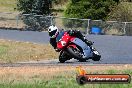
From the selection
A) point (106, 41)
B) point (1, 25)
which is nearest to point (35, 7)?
point (1, 25)

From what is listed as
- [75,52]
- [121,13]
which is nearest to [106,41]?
[121,13]

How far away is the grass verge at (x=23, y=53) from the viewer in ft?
85.0

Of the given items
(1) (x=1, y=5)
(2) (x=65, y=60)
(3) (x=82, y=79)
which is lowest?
(1) (x=1, y=5)

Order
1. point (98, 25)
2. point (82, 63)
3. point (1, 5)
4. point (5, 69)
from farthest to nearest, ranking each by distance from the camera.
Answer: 1. point (1, 5)
2. point (98, 25)
3. point (82, 63)
4. point (5, 69)

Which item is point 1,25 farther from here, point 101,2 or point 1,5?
point 1,5

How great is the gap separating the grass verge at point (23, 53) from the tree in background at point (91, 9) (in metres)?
Answer: 17.0

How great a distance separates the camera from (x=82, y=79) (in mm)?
9539

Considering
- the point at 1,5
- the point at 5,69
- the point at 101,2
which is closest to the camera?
the point at 5,69

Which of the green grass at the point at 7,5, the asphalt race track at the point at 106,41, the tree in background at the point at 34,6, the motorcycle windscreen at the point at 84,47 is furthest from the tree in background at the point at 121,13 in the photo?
the motorcycle windscreen at the point at 84,47

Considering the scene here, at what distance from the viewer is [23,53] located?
27.5 meters

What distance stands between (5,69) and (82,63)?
360 centimetres

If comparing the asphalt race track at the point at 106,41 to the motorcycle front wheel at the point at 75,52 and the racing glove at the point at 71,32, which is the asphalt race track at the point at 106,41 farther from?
the racing glove at the point at 71,32

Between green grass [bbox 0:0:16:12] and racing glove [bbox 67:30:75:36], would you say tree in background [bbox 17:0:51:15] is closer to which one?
green grass [bbox 0:0:16:12]

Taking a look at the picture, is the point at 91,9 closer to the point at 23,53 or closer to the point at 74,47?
the point at 23,53
